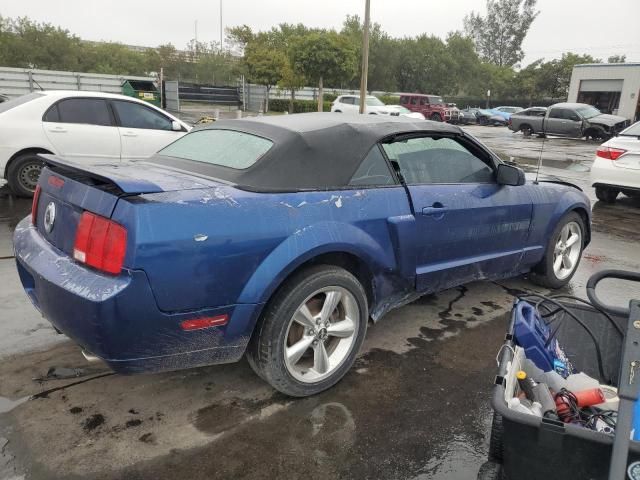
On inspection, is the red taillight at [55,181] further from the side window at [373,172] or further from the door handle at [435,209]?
the door handle at [435,209]

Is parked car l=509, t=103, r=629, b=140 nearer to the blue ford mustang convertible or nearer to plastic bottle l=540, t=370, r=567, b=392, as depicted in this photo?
the blue ford mustang convertible

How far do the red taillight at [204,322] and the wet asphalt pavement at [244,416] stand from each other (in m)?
0.58

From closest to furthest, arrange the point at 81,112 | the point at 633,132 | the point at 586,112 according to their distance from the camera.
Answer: the point at 81,112 < the point at 633,132 < the point at 586,112

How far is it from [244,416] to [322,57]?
89.4 feet

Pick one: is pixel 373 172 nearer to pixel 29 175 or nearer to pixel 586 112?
pixel 29 175

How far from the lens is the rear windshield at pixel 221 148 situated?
119 inches

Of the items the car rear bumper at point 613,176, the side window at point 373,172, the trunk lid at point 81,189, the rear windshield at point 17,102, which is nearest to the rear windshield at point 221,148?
the trunk lid at point 81,189

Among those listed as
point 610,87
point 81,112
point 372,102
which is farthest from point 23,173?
point 610,87

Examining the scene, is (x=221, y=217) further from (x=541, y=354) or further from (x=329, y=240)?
(x=541, y=354)

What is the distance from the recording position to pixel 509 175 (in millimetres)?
3881

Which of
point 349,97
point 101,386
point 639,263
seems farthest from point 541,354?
point 349,97

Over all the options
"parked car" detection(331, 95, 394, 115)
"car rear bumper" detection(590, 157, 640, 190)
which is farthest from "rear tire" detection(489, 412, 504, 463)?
"parked car" detection(331, 95, 394, 115)

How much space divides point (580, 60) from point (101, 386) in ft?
217

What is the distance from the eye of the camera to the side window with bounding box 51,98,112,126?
725cm
